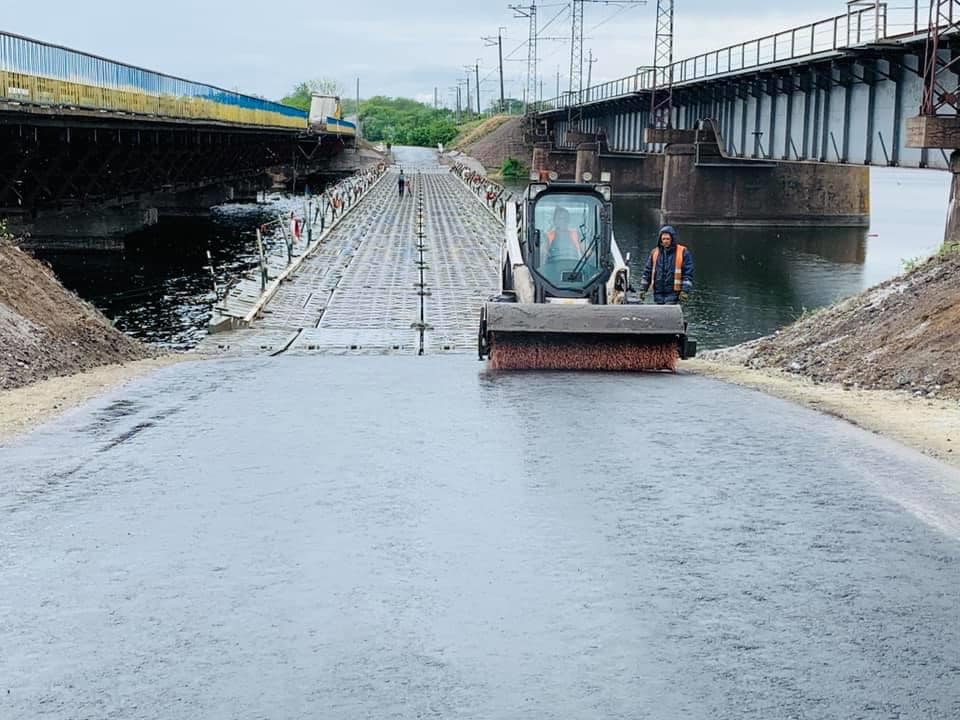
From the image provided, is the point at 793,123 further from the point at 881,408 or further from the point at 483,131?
the point at 483,131

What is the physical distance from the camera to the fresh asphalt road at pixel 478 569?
604cm

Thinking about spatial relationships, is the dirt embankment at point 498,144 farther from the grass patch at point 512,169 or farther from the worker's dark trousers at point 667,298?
Answer: the worker's dark trousers at point 667,298

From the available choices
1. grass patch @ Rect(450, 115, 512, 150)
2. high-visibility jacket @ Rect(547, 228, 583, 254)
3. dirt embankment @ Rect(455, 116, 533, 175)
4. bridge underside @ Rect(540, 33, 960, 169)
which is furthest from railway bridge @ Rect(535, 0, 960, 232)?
grass patch @ Rect(450, 115, 512, 150)

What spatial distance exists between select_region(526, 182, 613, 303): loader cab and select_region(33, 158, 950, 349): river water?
1226cm

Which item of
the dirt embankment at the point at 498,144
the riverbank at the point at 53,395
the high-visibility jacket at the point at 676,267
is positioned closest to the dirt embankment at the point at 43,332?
the riverbank at the point at 53,395

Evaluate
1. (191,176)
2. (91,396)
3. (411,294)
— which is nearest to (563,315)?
(91,396)

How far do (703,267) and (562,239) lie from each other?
3316 centimetres

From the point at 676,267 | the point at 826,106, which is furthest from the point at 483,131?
the point at 676,267

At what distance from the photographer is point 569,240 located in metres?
18.4

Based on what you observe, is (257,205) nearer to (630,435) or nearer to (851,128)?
(851,128)

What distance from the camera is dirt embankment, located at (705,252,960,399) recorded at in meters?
15.8

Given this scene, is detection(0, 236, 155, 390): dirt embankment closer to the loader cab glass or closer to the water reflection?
the water reflection

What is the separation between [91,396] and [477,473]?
21.6 feet

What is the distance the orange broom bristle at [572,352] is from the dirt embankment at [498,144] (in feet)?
378
